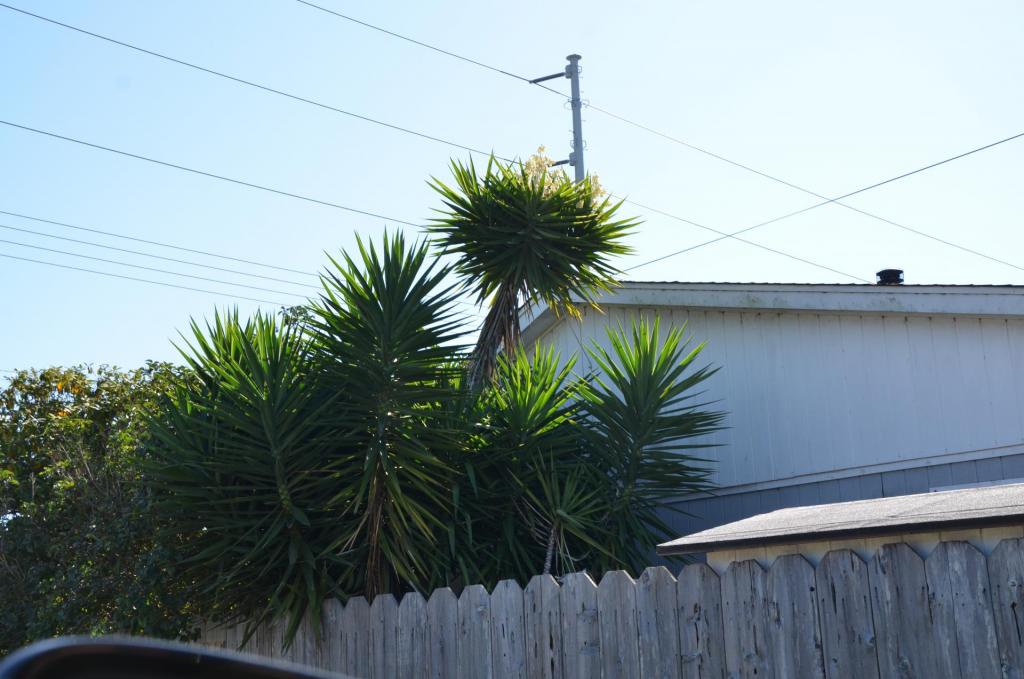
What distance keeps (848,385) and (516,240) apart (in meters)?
3.57

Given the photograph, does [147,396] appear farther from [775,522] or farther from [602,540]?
[775,522]

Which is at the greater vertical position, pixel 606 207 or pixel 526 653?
pixel 606 207

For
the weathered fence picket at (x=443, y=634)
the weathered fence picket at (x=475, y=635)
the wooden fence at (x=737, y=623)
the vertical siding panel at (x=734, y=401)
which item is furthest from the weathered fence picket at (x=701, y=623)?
the vertical siding panel at (x=734, y=401)

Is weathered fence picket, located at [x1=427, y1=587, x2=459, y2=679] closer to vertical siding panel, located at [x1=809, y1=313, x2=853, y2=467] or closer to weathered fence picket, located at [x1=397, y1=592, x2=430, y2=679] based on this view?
weathered fence picket, located at [x1=397, y1=592, x2=430, y2=679]

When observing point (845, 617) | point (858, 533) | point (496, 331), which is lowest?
point (845, 617)

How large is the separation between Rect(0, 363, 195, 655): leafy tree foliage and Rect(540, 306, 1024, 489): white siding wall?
18.9ft

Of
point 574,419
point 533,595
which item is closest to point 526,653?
point 533,595

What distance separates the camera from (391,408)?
903 centimetres

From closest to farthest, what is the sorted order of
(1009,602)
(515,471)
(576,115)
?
(1009,602) < (515,471) < (576,115)

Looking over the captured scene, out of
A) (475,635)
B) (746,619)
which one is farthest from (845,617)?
(475,635)

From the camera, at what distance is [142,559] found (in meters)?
9.48

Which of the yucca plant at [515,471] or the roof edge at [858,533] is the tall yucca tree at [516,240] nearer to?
the yucca plant at [515,471]

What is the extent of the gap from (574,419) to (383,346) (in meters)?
2.41

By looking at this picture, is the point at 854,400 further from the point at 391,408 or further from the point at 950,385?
the point at 391,408
